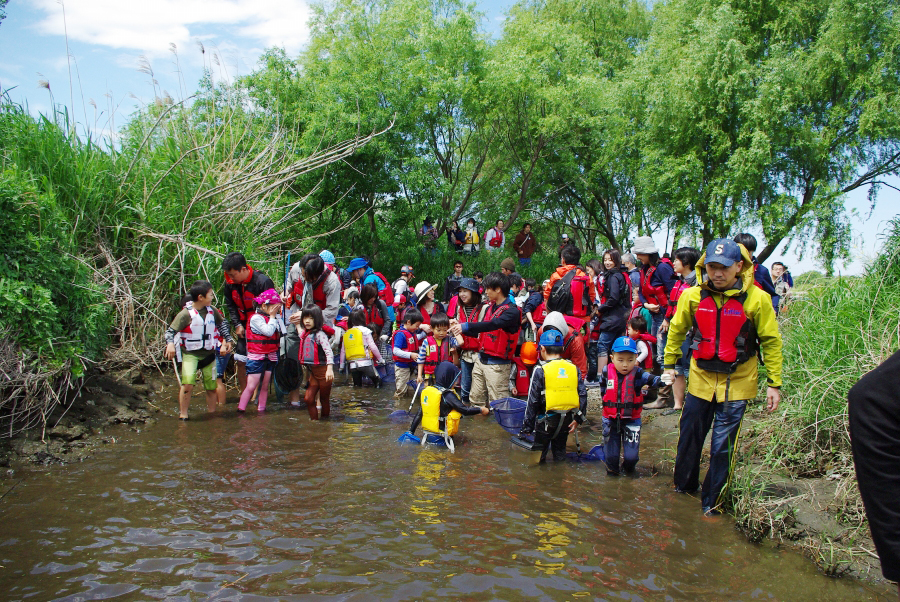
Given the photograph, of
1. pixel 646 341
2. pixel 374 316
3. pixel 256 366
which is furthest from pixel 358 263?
pixel 646 341

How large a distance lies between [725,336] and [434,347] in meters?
4.20

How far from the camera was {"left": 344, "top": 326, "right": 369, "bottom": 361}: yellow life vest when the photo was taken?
9.65m

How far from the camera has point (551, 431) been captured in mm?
6195

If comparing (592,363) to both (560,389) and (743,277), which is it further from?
(743,277)

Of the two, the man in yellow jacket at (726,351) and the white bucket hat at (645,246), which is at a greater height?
the white bucket hat at (645,246)

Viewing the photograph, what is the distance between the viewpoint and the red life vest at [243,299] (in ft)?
26.6

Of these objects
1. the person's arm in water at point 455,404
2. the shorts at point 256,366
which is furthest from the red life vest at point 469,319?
the shorts at point 256,366

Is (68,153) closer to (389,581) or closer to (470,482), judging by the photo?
(470,482)

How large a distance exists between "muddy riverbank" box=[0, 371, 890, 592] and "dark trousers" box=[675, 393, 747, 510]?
221 mm

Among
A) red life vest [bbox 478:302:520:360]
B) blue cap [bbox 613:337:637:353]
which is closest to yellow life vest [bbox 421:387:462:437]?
red life vest [bbox 478:302:520:360]

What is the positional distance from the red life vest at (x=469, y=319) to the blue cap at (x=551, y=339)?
1727 millimetres

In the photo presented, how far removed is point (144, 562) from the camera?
4047mm

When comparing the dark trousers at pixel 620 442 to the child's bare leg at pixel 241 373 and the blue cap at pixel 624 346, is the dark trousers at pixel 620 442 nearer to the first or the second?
the blue cap at pixel 624 346

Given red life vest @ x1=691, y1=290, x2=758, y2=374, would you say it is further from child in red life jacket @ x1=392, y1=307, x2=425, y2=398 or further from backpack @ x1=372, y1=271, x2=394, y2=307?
backpack @ x1=372, y1=271, x2=394, y2=307
